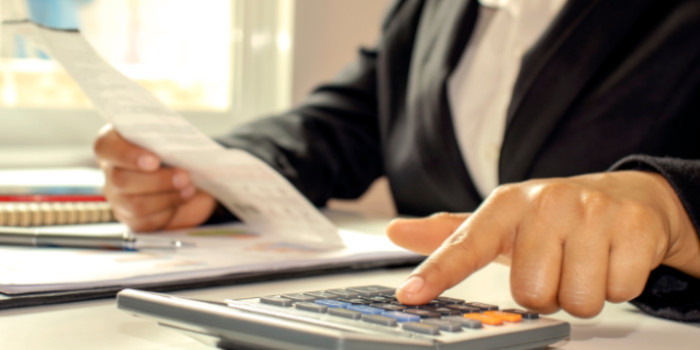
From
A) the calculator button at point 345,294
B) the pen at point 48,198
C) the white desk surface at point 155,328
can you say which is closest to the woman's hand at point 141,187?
the pen at point 48,198

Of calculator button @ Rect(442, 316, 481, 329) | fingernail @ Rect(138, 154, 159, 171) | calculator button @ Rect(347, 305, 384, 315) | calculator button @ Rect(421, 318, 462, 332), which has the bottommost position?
calculator button @ Rect(347, 305, 384, 315)

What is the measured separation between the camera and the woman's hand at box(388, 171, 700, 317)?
391 millimetres

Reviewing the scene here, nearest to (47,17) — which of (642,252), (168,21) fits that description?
(168,21)

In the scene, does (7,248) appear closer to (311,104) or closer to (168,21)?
(311,104)

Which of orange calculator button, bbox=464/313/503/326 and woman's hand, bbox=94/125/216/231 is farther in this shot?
woman's hand, bbox=94/125/216/231

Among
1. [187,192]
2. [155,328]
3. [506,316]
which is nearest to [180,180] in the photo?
[187,192]

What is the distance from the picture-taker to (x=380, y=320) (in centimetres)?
33

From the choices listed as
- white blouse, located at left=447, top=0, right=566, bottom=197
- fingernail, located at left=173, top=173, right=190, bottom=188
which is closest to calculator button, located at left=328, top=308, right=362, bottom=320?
fingernail, located at left=173, top=173, right=190, bottom=188

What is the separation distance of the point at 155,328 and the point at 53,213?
1.32 feet

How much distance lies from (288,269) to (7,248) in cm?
22

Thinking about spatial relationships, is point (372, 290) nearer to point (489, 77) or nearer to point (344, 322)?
point (344, 322)

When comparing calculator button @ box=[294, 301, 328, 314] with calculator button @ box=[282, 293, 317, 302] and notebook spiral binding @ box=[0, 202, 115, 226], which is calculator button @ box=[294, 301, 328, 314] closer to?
calculator button @ box=[282, 293, 317, 302]

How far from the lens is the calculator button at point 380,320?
1.07 feet

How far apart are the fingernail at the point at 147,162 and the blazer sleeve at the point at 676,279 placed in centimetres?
40
